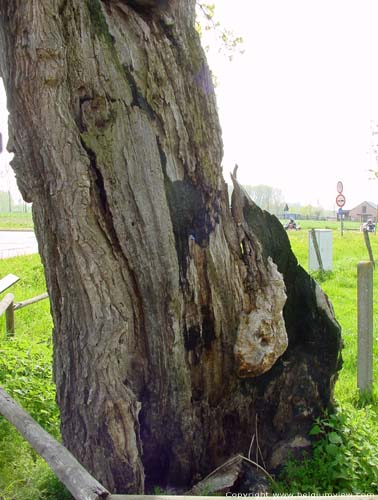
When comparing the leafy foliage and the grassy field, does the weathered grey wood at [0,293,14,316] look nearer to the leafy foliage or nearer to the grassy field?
the grassy field

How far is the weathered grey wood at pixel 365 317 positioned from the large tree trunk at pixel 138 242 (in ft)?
5.47

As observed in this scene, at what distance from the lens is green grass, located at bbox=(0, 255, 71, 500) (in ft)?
9.62

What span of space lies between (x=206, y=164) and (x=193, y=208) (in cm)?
26

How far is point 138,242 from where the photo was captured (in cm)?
267

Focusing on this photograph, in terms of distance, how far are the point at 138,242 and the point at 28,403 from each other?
2.08 metres

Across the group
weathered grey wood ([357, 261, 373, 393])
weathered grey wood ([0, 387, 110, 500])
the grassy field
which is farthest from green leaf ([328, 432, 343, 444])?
weathered grey wood ([0, 387, 110, 500])

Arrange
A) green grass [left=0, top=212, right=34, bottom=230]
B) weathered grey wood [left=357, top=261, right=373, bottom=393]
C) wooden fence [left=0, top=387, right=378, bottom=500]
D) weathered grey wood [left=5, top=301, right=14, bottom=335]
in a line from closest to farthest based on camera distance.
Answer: wooden fence [left=0, top=387, right=378, bottom=500] → weathered grey wood [left=357, top=261, right=373, bottom=393] → weathered grey wood [left=5, top=301, right=14, bottom=335] → green grass [left=0, top=212, right=34, bottom=230]

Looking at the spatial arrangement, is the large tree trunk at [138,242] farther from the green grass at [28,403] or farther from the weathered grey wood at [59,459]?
the green grass at [28,403]

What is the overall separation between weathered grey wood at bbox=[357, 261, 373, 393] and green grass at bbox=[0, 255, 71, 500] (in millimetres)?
2619

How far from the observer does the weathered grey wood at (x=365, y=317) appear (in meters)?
4.38

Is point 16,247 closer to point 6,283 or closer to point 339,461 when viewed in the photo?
point 6,283

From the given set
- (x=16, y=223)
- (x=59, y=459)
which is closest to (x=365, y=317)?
(x=59, y=459)

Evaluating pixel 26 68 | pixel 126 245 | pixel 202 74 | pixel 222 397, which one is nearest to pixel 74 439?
pixel 222 397

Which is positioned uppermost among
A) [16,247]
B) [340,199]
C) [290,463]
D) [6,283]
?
[340,199]
